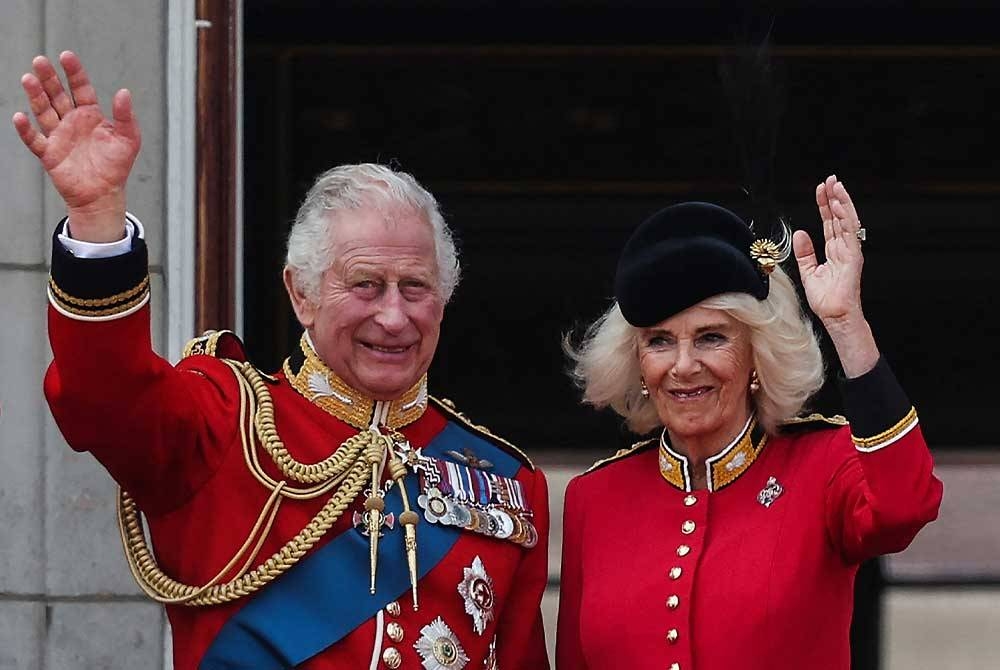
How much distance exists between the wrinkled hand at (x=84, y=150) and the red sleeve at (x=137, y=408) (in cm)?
13

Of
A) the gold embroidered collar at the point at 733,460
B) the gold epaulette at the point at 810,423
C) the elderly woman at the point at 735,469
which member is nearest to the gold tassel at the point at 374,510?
the elderly woman at the point at 735,469

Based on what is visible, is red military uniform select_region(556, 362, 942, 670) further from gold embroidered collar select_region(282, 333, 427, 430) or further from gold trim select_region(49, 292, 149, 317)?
gold trim select_region(49, 292, 149, 317)

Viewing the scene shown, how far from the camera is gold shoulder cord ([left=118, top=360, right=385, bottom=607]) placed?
2.83 m

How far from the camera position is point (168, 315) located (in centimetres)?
379

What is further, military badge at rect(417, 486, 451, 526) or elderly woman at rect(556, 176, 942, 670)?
military badge at rect(417, 486, 451, 526)

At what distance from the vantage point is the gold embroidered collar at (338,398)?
3000 millimetres

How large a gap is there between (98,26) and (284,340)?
1.70 metres

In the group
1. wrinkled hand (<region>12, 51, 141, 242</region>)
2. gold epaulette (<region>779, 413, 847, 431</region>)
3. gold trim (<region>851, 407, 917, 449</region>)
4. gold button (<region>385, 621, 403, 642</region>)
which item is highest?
wrinkled hand (<region>12, 51, 141, 242</region>)

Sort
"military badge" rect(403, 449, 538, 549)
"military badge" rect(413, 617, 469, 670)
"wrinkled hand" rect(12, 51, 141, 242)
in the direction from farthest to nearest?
"military badge" rect(403, 449, 538, 549) < "military badge" rect(413, 617, 469, 670) < "wrinkled hand" rect(12, 51, 141, 242)

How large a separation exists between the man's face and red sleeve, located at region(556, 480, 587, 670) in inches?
15.2

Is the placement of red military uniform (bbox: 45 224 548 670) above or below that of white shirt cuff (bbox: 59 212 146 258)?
below

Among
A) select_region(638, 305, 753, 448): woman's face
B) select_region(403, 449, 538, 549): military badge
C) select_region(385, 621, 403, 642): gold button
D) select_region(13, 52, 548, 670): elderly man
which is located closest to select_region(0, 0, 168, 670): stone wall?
select_region(13, 52, 548, 670): elderly man

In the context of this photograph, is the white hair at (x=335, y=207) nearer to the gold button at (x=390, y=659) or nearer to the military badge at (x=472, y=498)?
the military badge at (x=472, y=498)

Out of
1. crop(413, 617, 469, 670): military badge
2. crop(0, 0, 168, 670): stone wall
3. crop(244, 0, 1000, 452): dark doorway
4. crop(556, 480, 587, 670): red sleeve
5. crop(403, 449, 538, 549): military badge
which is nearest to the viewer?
crop(413, 617, 469, 670): military badge
